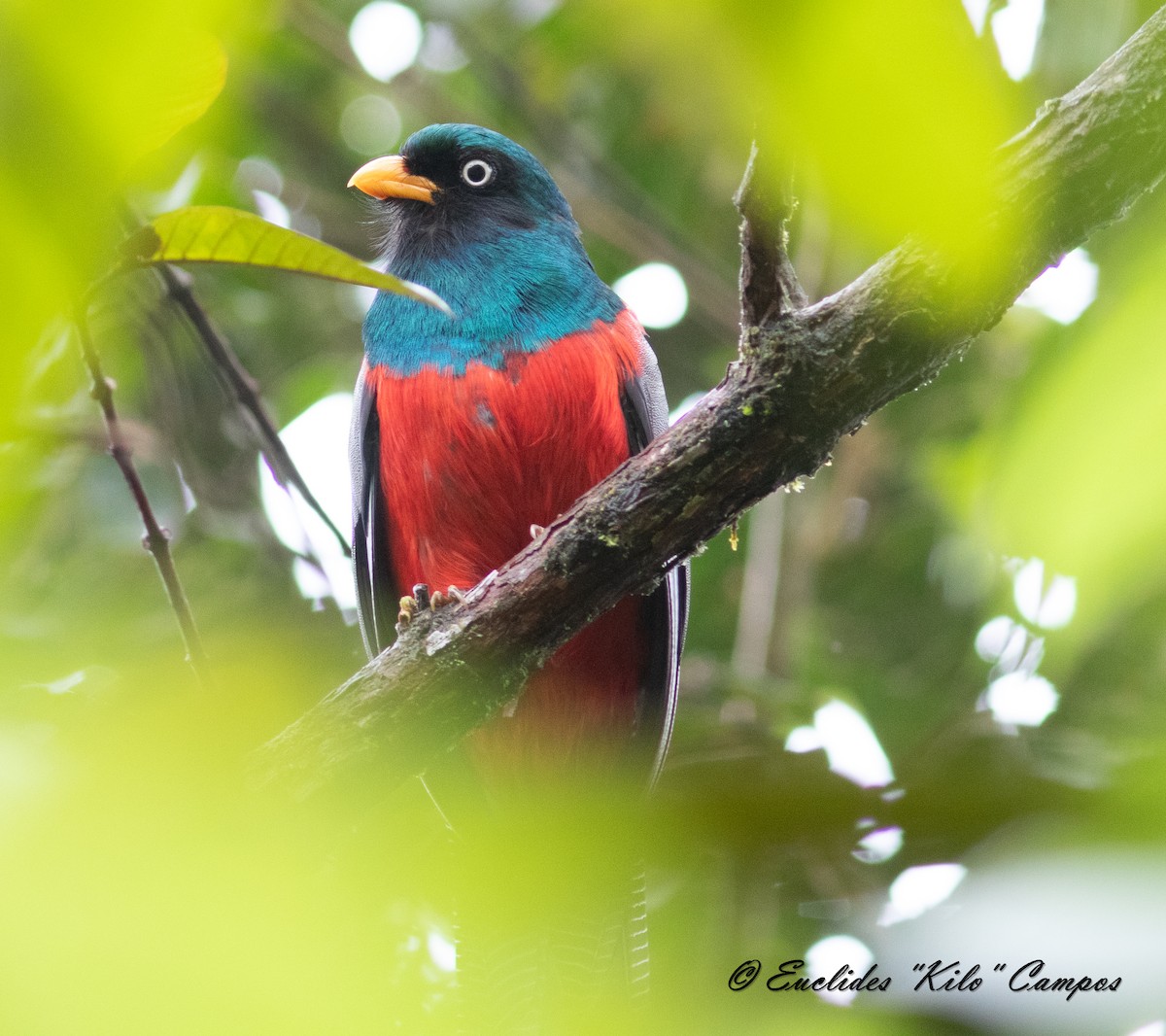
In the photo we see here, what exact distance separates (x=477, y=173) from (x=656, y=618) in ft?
6.15

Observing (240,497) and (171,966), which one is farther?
(240,497)

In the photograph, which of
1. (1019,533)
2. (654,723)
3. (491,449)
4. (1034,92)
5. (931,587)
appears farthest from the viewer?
(931,587)

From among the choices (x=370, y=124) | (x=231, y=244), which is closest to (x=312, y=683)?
(x=231, y=244)

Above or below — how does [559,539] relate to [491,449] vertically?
below

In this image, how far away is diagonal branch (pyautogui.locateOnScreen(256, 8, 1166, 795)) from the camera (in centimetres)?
211

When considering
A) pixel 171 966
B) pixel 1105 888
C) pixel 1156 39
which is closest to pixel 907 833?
pixel 1105 888

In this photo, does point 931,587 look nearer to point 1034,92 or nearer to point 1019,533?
point 1034,92

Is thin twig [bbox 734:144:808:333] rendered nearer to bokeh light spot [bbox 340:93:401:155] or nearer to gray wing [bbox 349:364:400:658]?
gray wing [bbox 349:364:400:658]

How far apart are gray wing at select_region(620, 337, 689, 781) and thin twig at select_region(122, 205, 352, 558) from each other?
1020 mm

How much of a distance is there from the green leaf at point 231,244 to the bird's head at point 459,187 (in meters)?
3.29

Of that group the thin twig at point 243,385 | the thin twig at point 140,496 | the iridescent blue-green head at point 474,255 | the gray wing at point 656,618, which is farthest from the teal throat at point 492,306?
the thin twig at point 140,496

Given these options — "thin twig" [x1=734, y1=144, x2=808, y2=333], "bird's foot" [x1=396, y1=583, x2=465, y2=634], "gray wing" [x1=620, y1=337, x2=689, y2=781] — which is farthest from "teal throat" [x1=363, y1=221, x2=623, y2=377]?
"thin twig" [x1=734, y1=144, x2=808, y2=333]

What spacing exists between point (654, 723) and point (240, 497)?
2.17 meters

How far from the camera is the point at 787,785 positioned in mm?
1088
